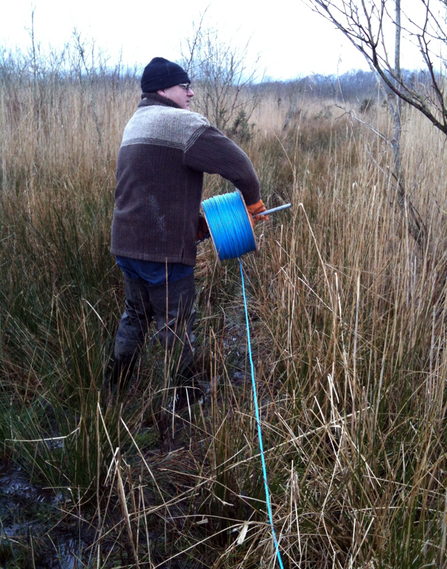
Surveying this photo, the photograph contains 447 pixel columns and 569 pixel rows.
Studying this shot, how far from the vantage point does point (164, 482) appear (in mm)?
2031

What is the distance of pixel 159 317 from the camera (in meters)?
2.62

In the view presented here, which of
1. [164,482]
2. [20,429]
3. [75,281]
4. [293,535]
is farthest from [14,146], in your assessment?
[293,535]

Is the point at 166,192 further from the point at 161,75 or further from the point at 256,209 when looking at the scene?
the point at 161,75

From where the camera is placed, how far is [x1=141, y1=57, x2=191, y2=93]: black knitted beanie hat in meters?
2.50

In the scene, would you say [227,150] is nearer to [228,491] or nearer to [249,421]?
[249,421]

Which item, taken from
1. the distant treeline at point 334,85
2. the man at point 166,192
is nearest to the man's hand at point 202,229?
the man at point 166,192

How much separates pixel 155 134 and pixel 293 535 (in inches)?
73.1

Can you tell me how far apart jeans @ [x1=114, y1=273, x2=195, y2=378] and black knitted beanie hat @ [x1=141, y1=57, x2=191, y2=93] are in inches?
40.2

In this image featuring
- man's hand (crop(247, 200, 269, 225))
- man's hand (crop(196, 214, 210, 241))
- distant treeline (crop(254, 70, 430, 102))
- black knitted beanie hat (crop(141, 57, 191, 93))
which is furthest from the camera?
distant treeline (crop(254, 70, 430, 102))

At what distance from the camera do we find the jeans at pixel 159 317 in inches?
99.0

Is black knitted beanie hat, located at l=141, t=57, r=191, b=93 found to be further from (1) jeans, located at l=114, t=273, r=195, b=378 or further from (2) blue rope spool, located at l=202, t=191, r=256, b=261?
(1) jeans, located at l=114, t=273, r=195, b=378

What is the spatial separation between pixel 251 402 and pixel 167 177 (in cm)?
118

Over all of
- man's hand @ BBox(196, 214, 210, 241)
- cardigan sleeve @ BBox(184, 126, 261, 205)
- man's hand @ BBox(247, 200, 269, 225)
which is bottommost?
man's hand @ BBox(196, 214, 210, 241)

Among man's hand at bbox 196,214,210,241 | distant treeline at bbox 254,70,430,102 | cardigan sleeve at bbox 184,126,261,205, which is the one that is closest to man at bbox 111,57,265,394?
cardigan sleeve at bbox 184,126,261,205
